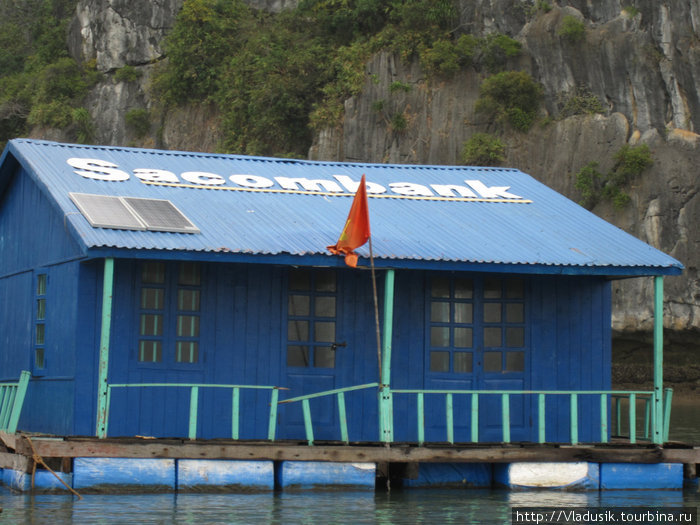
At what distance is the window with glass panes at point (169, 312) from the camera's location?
13336mm

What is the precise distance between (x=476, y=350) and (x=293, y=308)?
2559 mm

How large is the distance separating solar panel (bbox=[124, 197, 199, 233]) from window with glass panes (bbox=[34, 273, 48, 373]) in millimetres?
1899

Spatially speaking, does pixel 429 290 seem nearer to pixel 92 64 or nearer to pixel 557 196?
pixel 557 196

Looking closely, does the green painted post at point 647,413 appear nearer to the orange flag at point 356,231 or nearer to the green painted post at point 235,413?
the orange flag at point 356,231

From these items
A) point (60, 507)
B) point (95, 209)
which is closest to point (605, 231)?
point (95, 209)

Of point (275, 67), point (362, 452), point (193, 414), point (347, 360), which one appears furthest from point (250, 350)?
point (275, 67)

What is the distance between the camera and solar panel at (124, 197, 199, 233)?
12703mm

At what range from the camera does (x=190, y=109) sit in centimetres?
5106

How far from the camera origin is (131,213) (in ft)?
42.3

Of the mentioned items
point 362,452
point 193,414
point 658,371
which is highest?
point 658,371

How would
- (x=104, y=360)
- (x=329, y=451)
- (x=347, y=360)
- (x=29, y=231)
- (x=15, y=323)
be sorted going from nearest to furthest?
(x=104, y=360) → (x=329, y=451) → (x=347, y=360) → (x=29, y=231) → (x=15, y=323)

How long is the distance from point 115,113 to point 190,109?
17.9 feet

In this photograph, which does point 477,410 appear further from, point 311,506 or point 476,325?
point 311,506

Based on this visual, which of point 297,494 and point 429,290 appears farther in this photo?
point 429,290
